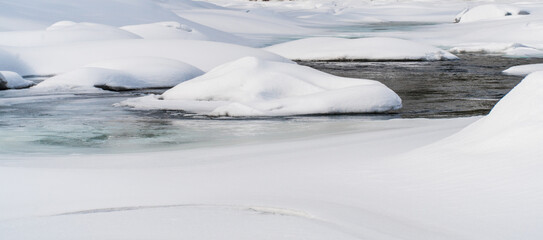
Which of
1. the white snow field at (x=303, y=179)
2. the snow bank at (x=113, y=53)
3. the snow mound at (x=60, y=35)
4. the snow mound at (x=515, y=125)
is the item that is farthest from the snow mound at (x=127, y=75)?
the snow mound at (x=515, y=125)

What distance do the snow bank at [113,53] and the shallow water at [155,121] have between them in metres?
1.76

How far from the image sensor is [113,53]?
33.9 ft

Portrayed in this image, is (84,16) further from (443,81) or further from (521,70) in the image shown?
(521,70)

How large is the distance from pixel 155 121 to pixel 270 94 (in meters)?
1.31

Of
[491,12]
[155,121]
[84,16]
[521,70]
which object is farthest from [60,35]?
[491,12]

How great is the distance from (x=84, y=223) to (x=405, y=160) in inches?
Result: 61.8

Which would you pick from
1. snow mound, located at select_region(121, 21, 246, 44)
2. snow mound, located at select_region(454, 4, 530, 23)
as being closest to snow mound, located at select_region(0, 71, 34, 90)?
snow mound, located at select_region(121, 21, 246, 44)

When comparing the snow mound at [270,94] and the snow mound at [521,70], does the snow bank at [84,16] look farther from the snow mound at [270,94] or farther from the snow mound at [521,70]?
the snow mound at [521,70]

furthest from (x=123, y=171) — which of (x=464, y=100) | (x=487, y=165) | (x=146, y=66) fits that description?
(x=146, y=66)

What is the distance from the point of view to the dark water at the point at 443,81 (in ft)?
22.6

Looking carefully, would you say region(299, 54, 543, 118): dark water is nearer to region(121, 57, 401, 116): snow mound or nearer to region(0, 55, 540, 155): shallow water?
region(0, 55, 540, 155): shallow water

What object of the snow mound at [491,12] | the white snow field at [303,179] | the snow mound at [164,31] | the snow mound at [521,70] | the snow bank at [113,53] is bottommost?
the white snow field at [303,179]

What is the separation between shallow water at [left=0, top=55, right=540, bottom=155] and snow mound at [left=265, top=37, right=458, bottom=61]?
3.56 m

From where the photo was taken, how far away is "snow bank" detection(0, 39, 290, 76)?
10.0m
